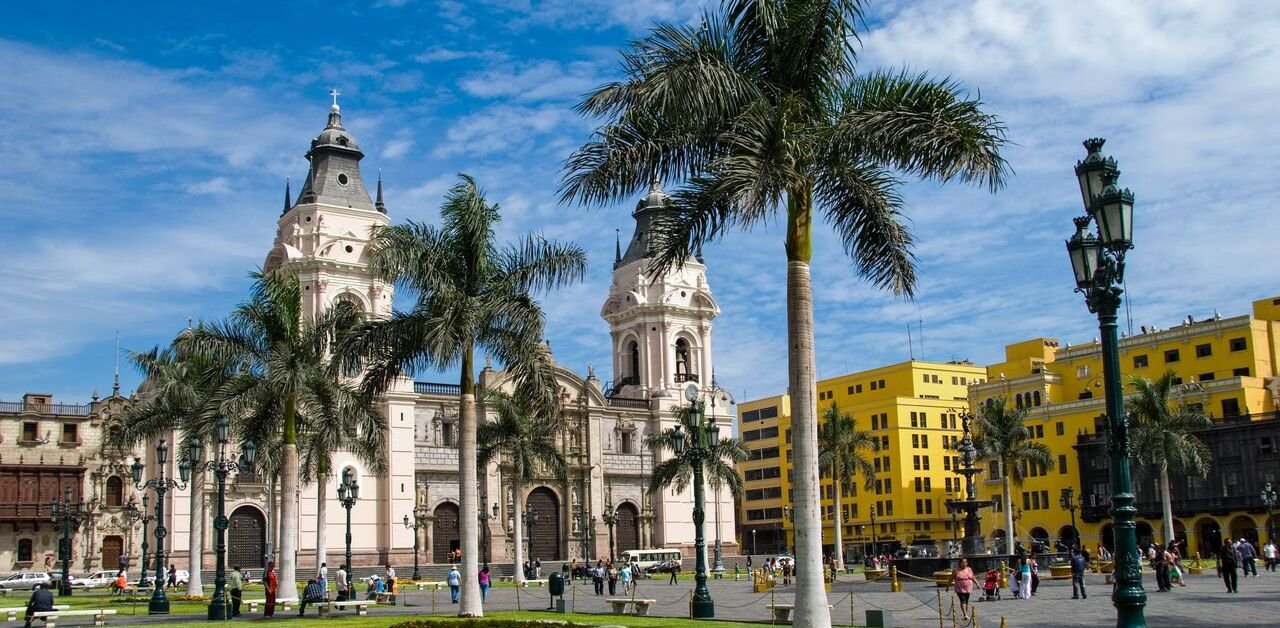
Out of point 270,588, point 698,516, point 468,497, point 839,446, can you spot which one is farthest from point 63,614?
point 839,446

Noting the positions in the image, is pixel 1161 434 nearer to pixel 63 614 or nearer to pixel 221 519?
pixel 221 519

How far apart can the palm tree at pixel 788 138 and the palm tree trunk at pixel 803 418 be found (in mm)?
19

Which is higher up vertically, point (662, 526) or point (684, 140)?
point (684, 140)

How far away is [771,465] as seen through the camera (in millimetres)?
100938

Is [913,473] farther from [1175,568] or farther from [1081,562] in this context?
[1081,562]

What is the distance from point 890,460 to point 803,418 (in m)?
75.3

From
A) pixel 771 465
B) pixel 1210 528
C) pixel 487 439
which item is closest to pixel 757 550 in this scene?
pixel 771 465

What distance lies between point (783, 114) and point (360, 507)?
5070 centimetres

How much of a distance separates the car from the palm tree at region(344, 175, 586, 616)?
103ft

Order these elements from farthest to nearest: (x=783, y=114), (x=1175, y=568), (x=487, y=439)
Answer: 1. (x=487, y=439)
2. (x=1175, y=568)
3. (x=783, y=114)

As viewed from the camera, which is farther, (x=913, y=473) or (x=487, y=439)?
(x=913, y=473)

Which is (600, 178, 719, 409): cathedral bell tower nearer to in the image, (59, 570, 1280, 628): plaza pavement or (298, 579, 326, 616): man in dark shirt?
(59, 570, 1280, 628): plaza pavement

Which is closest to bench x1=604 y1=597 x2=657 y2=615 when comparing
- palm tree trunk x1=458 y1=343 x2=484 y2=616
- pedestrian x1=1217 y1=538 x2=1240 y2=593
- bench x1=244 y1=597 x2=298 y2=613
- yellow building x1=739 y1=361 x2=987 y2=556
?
palm tree trunk x1=458 y1=343 x2=484 y2=616

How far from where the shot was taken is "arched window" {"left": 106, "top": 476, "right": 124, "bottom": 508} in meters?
59.5
